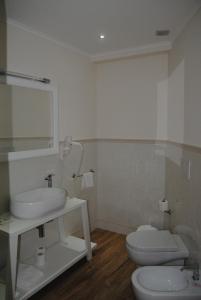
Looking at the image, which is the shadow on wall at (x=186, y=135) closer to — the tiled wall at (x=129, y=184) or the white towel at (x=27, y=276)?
Answer: the tiled wall at (x=129, y=184)

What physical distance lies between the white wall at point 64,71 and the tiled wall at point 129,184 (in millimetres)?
481

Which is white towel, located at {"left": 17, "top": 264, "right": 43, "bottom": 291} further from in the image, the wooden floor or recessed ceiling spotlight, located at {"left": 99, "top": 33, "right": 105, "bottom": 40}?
recessed ceiling spotlight, located at {"left": 99, "top": 33, "right": 105, "bottom": 40}

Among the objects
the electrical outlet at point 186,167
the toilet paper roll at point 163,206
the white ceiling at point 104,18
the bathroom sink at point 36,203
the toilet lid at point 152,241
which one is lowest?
the toilet lid at point 152,241

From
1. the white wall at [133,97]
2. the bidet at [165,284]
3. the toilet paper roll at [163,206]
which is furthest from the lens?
the white wall at [133,97]

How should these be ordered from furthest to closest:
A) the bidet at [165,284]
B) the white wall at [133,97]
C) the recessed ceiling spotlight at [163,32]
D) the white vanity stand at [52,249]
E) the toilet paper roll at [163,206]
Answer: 1. the white wall at [133,97]
2. the toilet paper roll at [163,206]
3. the recessed ceiling spotlight at [163,32]
4. the white vanity stand at [52,249]
5. the bidet at [165,284]

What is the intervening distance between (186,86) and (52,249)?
2147mm

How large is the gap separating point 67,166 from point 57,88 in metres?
0.90

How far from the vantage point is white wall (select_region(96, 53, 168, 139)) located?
2768 mm

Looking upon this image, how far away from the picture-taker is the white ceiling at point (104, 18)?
5.69 ft

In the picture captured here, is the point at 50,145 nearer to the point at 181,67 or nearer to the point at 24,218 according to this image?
the point at 24,218

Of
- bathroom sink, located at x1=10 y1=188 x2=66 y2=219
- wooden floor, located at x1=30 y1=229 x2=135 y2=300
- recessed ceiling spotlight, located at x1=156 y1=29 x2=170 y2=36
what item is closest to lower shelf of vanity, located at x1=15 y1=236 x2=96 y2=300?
wooden floor, located at x1=30 y1=229 x2=135 y2=300

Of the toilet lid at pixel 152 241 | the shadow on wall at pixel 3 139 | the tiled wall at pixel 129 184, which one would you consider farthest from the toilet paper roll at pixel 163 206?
the shadow on wall at pixel 3 139

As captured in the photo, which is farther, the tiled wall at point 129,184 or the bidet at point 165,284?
the tiled wall at point 129,184

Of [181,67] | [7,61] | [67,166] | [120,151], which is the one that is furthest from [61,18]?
[120,151]
